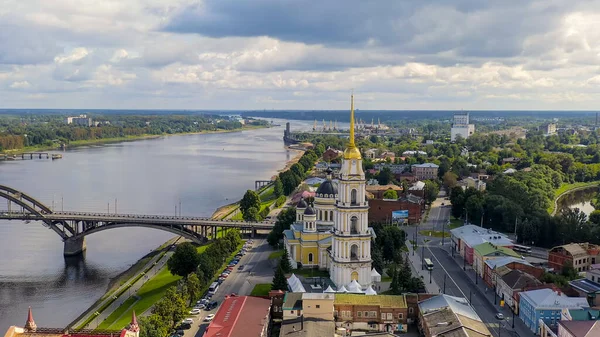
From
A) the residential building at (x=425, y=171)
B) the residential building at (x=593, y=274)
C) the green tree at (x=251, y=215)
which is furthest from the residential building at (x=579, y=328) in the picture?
the residential building at (x=425, y=171)

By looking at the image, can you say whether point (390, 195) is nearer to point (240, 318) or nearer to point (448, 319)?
point (448, 319)

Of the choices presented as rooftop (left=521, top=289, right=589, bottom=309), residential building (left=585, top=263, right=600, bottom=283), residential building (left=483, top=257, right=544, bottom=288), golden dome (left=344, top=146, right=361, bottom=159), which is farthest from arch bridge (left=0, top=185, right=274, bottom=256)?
rooftop (left=521, top=289, right=589, bottom=309)

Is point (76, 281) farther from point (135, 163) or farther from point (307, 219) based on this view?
point (135, 163)

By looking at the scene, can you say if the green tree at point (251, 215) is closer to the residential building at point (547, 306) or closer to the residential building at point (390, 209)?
the residential building at point (390, 209)

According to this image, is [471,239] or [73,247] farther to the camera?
[73,247]

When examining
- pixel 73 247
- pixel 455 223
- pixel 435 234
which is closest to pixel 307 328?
pixel 435 234

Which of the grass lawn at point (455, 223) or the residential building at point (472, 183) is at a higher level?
the residential building at point (472, 183)

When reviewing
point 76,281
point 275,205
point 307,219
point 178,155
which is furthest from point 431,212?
point 178,155
